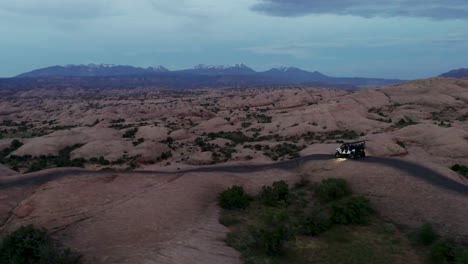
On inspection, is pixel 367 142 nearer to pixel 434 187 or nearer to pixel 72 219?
pixel 434 187

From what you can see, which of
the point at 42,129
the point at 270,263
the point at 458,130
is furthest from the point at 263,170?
the point at 42,129

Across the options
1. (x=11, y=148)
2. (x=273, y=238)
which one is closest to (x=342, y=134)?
(x=273, y=238)

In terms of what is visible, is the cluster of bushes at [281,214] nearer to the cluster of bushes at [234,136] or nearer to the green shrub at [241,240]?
the green shrub at [241,240]

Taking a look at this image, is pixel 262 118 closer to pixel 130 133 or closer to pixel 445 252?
pixel 130 133

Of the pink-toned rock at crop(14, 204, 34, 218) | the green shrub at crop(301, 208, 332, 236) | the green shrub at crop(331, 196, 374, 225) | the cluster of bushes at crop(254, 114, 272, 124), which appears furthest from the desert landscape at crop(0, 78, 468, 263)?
the green shrub at crop(301, 208, 332, 236)

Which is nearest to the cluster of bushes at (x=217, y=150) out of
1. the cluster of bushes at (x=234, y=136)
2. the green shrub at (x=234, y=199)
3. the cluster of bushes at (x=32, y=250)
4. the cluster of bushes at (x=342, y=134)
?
the cluster of bushes at (x=234, y=136)

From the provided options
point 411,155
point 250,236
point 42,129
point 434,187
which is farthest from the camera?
point 42,129

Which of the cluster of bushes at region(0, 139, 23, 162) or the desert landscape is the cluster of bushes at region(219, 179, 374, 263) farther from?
the cluster of bushes at region(0, 139, 23, 162)
